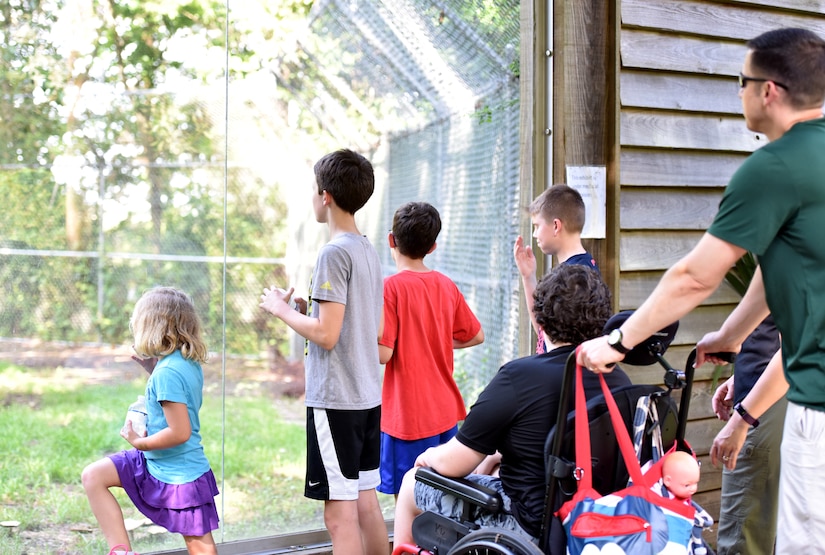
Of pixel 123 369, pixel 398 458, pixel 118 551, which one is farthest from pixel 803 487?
pixel 123 369

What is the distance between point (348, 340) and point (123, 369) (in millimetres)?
3946

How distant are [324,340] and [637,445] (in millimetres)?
1005

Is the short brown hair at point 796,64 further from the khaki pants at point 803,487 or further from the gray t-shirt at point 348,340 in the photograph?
the gray t-shirt at point 348,340

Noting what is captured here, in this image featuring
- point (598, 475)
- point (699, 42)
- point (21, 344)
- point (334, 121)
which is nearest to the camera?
point (598, 475)

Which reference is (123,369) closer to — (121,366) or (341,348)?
(121,366)

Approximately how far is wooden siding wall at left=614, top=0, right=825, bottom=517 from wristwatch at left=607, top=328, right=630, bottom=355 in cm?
153

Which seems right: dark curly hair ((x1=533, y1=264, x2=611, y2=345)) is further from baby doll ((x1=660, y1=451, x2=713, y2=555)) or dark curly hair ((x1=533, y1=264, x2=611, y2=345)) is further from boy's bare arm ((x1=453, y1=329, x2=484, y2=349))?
boy's bare arm ((x1=453, y1=329, x2=484, y2=349))

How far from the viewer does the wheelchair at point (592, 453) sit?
1888 millimetres

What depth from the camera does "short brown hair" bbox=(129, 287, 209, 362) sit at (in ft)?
8.54

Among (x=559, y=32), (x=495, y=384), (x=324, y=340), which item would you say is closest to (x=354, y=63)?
(x=559, y=32)

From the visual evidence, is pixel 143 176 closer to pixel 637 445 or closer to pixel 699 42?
pixel 699 42

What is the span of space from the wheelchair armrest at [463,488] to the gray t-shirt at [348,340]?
1.63 feet

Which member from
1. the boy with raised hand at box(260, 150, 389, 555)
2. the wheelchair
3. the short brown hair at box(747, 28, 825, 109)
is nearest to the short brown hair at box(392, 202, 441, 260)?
the boy with raised hand at box(260, 150, 389, 555)

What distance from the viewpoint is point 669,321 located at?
5.84ft
